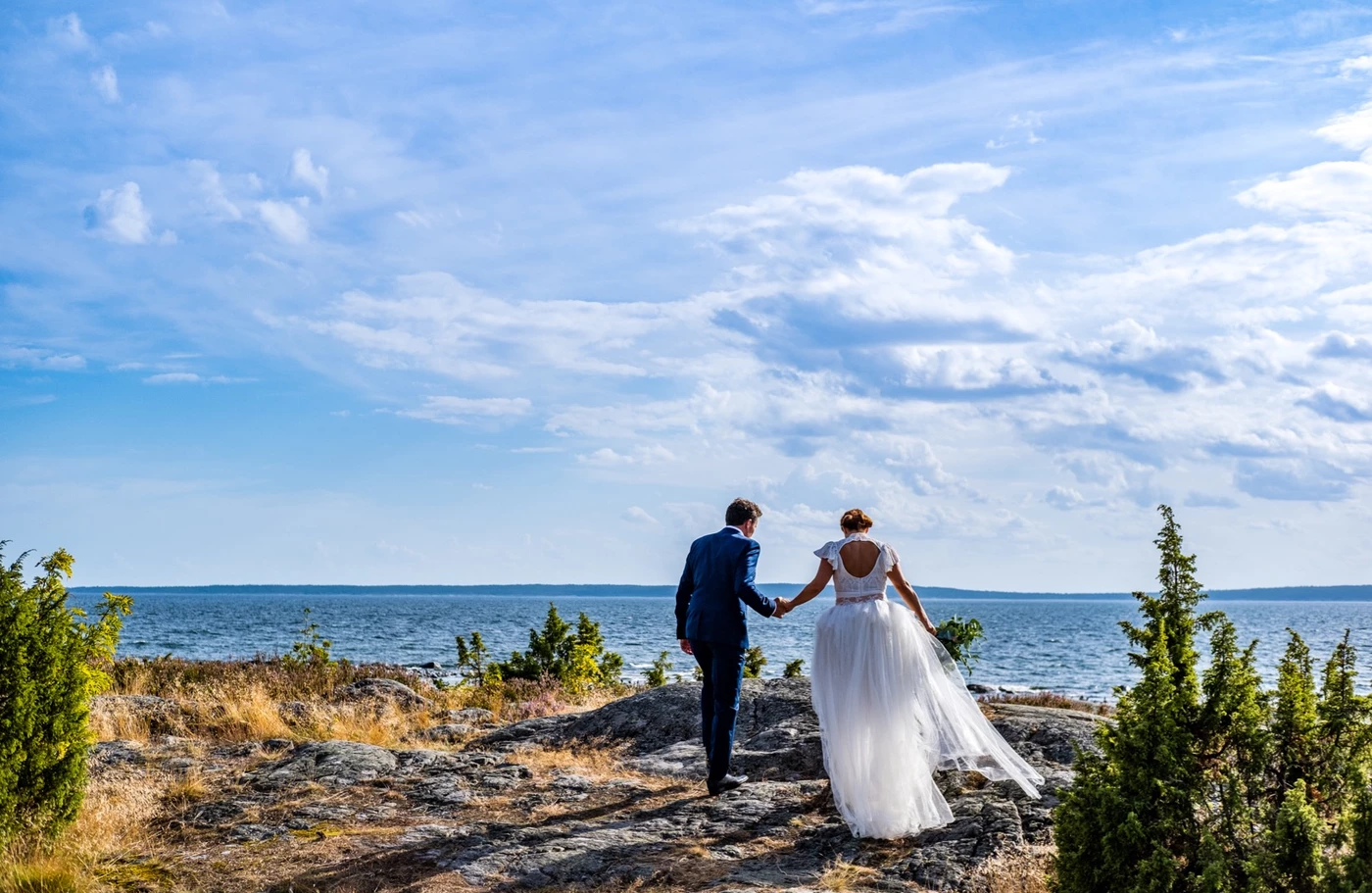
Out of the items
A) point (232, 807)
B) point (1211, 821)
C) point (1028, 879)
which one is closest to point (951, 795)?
point (1028, 879)

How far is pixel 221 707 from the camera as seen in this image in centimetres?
1457

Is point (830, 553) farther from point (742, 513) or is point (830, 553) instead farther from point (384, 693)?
point (384, 693)

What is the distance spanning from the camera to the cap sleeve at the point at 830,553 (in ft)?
28.7

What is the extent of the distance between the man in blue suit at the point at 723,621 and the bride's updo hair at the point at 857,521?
102 centimetres

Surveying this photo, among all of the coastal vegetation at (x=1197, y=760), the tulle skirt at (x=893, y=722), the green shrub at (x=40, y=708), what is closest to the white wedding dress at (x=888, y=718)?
the tulle skirt at (x=893, y=722)

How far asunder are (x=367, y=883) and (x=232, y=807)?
2629 millimetres

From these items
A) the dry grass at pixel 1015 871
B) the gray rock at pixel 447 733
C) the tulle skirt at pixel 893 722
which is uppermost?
the tulle skirt at pixel 893 722

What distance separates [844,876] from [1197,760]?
105 inches

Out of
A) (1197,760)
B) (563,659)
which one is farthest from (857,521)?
(563,659)

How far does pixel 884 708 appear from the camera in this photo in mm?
8422

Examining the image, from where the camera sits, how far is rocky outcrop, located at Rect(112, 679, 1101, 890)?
741 centimetres

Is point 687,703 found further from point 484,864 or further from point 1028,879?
point 1028,879

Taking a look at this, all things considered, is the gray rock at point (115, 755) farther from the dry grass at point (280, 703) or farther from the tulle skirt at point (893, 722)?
the tulle skirt at point (893, 722)

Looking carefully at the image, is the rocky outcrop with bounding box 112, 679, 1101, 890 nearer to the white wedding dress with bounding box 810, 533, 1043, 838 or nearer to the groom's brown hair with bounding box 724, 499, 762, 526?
the white wedding dress with bounding box 810, 533, 1043, 838
